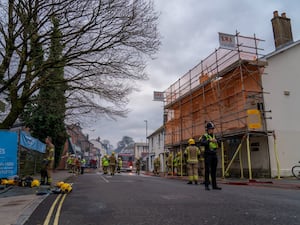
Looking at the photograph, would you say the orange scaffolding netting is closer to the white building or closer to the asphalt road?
the white building

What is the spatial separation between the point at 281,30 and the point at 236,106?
660cm

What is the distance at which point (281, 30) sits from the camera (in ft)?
62.6

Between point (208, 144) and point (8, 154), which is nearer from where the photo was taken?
point (208, 144)

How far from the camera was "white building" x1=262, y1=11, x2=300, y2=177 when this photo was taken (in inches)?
634

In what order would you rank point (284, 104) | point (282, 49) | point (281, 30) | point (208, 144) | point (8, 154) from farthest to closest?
point (281, 30)
point (282, 49)
point (284, 104)
point (8, 154)
point (208, 144)

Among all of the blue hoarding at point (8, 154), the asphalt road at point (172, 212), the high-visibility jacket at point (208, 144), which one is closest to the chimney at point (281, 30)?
the high-visibility jacket at point (208, 144)

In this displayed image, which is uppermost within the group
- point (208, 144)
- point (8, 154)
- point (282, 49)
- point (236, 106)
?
point (282, 49)

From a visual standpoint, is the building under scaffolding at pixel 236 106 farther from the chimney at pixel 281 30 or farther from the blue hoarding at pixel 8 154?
the blue hoarding at pixel 8 154

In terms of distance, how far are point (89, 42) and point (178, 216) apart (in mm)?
8889

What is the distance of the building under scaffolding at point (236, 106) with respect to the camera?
51.8 ft

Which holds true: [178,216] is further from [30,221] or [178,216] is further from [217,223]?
[30,221]

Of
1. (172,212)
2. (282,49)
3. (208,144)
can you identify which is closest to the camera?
(172,212)

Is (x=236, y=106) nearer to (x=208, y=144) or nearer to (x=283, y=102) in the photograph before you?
(x=283, y=102)

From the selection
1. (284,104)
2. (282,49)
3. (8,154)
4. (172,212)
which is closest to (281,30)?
→ (282,49)
